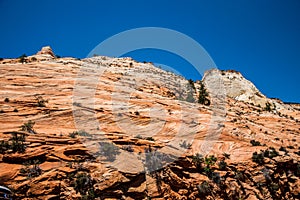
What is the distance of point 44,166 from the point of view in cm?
1535

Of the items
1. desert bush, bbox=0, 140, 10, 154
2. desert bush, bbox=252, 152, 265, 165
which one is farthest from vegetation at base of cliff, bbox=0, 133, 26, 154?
desert bush, bbox=252, 152, 265, 165

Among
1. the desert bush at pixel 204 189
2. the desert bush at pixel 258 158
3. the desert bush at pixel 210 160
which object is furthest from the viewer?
the desert bush at pixel 258 158

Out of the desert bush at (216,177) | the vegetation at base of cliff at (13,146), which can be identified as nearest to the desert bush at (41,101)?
the vegetation at base of cliff at (13,146)

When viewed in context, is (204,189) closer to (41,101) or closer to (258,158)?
(258,158)

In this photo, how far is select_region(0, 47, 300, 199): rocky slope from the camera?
15.3 meters

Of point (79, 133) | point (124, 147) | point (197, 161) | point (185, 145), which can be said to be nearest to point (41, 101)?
point (79, 133)

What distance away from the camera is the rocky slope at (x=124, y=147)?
1534cm

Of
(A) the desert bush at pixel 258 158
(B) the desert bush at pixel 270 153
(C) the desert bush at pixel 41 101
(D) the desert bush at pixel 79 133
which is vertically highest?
(C) the desert bush at pixel 41 101

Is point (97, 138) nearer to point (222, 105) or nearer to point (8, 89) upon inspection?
point (8, 89)

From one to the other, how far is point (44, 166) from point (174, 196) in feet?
25.8

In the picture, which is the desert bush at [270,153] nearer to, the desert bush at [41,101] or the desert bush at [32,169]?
the desert bush at [32,169]

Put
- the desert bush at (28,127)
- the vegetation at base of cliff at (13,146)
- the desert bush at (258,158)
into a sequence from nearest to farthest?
the vegetation at base of cliff at (13,146) < the desert bush at (28,127) < the desert bush at (258,158)

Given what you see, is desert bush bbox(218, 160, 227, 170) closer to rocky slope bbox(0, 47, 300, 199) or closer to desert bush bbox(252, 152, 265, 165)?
rocky slope bbox(0, 47, 300, 199)

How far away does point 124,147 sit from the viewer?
62.4ft
